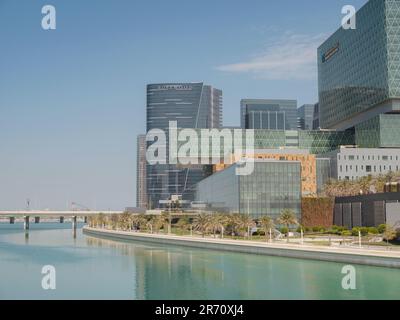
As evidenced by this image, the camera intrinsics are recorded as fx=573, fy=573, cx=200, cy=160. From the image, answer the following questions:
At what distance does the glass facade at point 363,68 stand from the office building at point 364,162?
12016mm

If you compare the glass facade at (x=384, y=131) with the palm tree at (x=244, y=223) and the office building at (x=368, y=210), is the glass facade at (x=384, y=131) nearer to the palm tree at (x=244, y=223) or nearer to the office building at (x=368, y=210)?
the office building at (x=368, y=210)

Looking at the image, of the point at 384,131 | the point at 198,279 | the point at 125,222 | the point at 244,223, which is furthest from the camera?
the point at 125,222

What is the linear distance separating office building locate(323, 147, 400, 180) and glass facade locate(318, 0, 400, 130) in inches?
473

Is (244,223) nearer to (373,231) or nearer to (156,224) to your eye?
(373,231)

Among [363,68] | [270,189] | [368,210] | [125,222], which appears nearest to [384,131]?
[363,68]

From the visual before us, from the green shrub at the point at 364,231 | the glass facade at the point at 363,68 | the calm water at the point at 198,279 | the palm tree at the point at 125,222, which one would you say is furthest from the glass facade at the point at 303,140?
the calm water at the point at 198,279

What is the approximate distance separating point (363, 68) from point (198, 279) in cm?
11727

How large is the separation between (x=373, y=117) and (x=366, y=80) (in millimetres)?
10609

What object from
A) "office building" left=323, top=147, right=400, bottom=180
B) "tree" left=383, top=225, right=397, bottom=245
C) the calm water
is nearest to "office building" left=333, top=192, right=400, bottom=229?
"tree" left=383, top=225, right=397, bottom=245

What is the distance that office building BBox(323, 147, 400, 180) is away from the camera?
158m

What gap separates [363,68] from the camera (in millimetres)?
163625

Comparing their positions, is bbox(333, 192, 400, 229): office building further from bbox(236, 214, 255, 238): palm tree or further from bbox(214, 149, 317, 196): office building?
bbox(214, 149, 317, 196): office building
